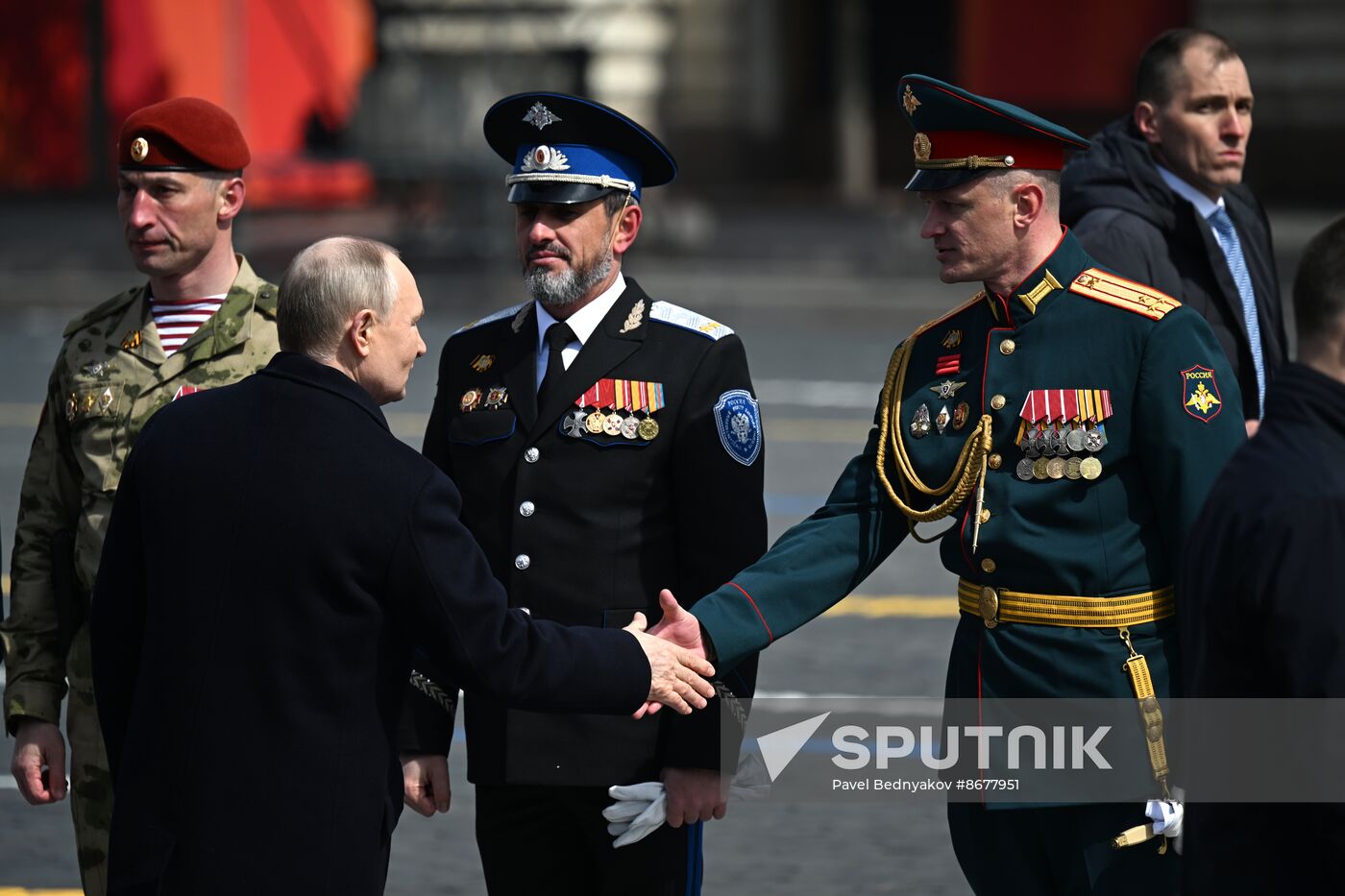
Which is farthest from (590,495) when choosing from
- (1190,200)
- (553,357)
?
(1190,200)

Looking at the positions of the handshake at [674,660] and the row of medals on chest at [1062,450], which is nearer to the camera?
the row of medals on chest at [1062,450]

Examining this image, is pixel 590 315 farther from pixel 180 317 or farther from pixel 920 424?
pixel 180 317

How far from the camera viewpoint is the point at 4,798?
6617mm

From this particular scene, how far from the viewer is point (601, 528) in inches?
168

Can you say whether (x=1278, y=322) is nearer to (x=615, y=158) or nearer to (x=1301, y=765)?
(x=615, y=158)

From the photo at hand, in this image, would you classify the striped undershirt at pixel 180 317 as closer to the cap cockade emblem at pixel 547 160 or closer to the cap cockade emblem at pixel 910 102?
the cap cockade emblem at pixel 547 160

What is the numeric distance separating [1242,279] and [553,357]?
7.41ft

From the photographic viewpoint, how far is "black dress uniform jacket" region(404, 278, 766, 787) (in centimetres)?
422

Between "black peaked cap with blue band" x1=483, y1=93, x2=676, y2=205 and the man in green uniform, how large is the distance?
0.72m

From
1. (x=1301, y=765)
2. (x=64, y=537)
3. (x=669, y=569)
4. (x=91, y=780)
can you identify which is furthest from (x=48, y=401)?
(x=1301, y=765)

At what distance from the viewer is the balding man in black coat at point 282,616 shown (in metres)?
3.41

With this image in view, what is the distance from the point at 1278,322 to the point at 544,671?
298 cm

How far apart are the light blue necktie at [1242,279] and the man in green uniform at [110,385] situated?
269 centimetres

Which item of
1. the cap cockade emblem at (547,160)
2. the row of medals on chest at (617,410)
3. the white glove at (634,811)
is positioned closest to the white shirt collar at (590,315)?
the row of medals on chest at (617,410)
